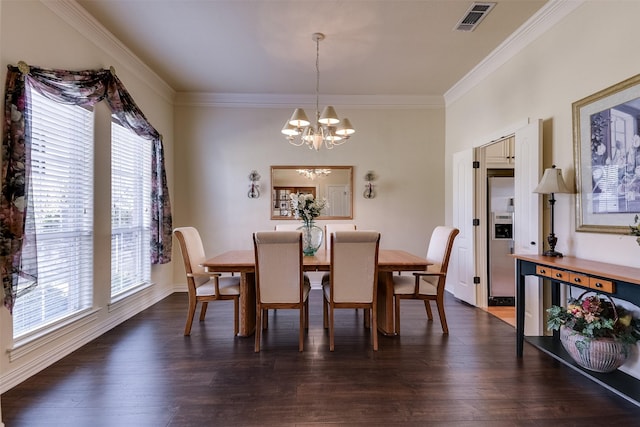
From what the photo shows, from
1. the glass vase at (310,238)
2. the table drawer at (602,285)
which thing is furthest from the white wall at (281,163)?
the table drawer at (602,285)

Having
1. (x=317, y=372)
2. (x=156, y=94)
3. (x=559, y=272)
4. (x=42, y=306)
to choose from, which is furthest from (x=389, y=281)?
(x=156, y=94)

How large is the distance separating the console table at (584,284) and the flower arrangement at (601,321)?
0.19 m

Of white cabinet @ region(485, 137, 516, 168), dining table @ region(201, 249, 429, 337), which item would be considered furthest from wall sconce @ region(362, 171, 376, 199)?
dining table @ region(201, 249, 429, 337)

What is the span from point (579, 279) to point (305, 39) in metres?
3.00

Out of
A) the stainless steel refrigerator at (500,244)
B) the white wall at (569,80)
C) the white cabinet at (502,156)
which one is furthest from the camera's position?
the white cabinet at (502,156)

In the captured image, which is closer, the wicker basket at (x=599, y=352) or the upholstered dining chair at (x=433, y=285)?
the wicker basket at (x=599, y=352)

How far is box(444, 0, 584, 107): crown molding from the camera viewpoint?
265cm

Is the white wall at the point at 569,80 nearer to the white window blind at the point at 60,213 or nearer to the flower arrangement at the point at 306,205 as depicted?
the flower arrangement at the point at 306,205

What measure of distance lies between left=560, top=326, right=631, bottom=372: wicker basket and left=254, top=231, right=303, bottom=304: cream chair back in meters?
1.95

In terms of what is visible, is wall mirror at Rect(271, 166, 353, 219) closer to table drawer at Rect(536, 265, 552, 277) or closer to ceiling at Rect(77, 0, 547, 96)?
ceiling at Rect(77, 0, 547, 96)

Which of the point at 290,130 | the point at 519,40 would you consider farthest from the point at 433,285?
the point at 519,40

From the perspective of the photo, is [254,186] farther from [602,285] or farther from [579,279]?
[602,285]

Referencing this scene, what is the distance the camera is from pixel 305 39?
318 centimetres

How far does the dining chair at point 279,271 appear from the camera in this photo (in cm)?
261
